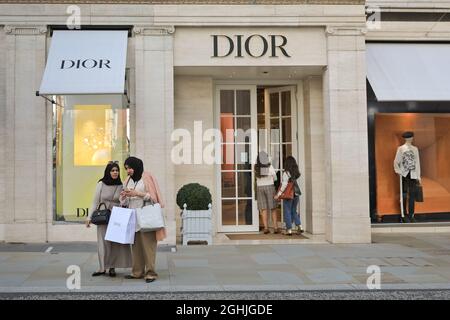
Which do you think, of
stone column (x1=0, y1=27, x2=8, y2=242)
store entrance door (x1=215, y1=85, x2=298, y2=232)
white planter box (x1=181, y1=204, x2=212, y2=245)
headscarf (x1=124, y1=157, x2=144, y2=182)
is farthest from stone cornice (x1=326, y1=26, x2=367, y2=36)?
stone column (x1=0, y1=27, x2=8, y2=242)

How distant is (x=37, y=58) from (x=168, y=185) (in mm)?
3885

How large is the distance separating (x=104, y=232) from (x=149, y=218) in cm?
97

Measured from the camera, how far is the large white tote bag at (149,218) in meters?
7.96

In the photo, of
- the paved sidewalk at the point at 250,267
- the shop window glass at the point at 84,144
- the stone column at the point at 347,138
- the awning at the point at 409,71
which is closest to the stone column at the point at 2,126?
the paved sidewalk at the point at 250,267

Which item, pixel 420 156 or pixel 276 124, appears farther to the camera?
pixel 420 156

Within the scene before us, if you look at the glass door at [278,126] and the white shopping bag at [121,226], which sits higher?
the glass door at [278,126]

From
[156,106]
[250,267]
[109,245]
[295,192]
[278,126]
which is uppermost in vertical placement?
[156,106]

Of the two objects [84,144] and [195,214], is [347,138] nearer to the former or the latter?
[195,214]

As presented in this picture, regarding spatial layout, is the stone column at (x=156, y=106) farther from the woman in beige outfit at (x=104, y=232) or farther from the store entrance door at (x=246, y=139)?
the woman in beige outfit at (x=104, y=232)

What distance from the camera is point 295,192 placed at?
42.4 feet

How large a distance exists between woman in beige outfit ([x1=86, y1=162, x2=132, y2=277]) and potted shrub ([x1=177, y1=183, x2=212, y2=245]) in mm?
3154

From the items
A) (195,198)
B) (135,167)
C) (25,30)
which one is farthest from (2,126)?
(135,167)

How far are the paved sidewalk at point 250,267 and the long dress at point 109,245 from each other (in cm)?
23

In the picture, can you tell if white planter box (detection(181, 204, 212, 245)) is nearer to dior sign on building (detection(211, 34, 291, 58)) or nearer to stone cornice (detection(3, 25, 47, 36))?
dior sign on building (detection(211, 34, 291, 58))
